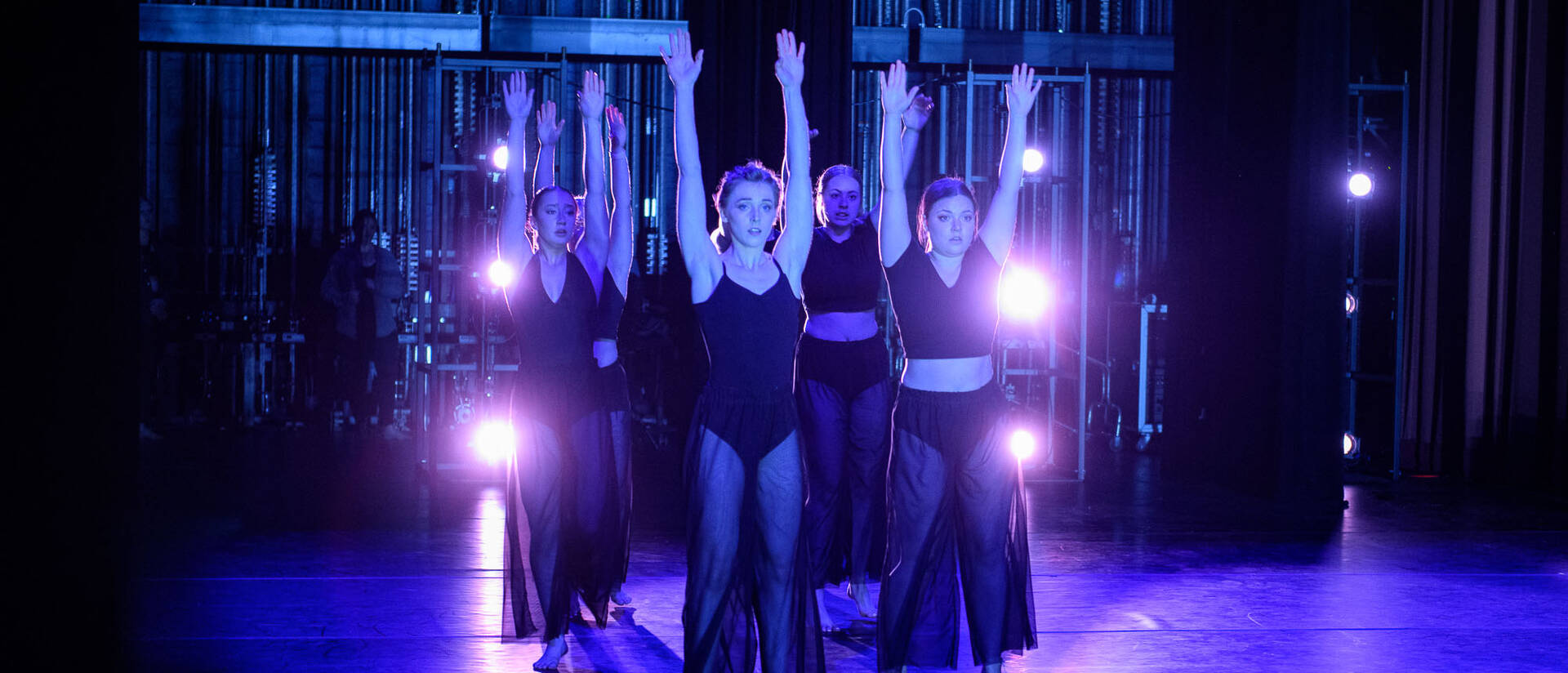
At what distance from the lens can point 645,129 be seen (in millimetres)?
9281

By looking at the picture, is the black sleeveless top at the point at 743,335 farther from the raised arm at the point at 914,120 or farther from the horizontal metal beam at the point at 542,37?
the horizontal metal beam at the point at 542,37

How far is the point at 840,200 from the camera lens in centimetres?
410

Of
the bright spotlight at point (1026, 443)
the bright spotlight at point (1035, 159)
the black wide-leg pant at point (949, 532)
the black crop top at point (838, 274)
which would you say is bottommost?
the bright spotlight at point (1026, 443)

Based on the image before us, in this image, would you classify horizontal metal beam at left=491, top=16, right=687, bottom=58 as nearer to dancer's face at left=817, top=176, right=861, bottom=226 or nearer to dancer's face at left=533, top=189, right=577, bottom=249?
dancer's face at left=817, top=176, right=861, bottom=226

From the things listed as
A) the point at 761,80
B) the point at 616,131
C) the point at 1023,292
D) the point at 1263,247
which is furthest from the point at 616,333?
the point at 1023,292

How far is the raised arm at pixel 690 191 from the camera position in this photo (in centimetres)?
293

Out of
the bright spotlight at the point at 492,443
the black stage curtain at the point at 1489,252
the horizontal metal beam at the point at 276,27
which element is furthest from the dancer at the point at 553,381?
the horizontal metal beam at the point at 276,27

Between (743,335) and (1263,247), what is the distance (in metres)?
4.31

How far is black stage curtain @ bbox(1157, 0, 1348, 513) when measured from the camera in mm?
6250

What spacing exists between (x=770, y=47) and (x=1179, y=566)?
2.80 meters

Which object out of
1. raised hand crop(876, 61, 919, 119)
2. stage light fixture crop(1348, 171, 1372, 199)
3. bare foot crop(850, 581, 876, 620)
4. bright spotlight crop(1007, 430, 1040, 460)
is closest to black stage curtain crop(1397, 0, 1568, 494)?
stage light fixture crop(1348, 171, 1372, 199)

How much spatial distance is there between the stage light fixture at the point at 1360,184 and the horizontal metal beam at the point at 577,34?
15.1ft

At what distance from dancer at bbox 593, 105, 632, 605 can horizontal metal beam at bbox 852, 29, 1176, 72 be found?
18.9ft

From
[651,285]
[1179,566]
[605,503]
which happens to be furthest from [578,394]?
[651,285]
